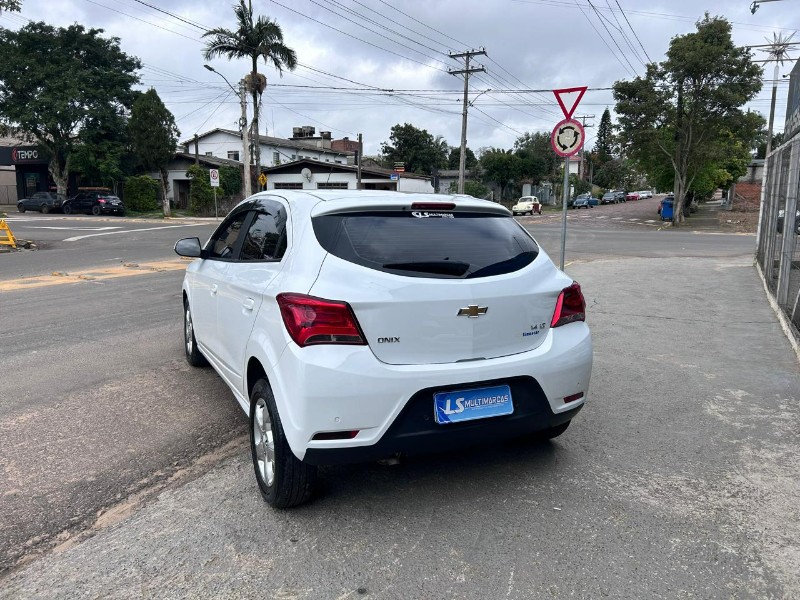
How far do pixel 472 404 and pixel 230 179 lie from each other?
46074 millimetres

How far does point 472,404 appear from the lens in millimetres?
3082

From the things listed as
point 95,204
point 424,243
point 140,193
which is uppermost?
point 140,193

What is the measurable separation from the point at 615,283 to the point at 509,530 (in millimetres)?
9280

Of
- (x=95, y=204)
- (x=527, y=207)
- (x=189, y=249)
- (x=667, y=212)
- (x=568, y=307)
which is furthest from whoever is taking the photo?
(x=527, y=207)

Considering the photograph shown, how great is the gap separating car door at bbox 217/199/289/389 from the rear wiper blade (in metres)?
0.70

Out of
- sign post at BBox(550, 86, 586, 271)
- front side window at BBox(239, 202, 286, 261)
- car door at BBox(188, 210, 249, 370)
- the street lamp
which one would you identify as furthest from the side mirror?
the street lamp

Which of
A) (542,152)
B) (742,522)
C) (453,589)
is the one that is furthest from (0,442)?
(542,152)

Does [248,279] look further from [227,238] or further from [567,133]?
[567,133]

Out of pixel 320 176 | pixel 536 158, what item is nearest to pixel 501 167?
pixel 536 158

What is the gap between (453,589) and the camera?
257cm

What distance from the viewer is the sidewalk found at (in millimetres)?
2613

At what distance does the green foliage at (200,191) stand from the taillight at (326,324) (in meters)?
42.6

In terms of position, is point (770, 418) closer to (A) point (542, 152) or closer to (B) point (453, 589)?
(B) point (453, 589)

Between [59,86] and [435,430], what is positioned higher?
[59,86]
